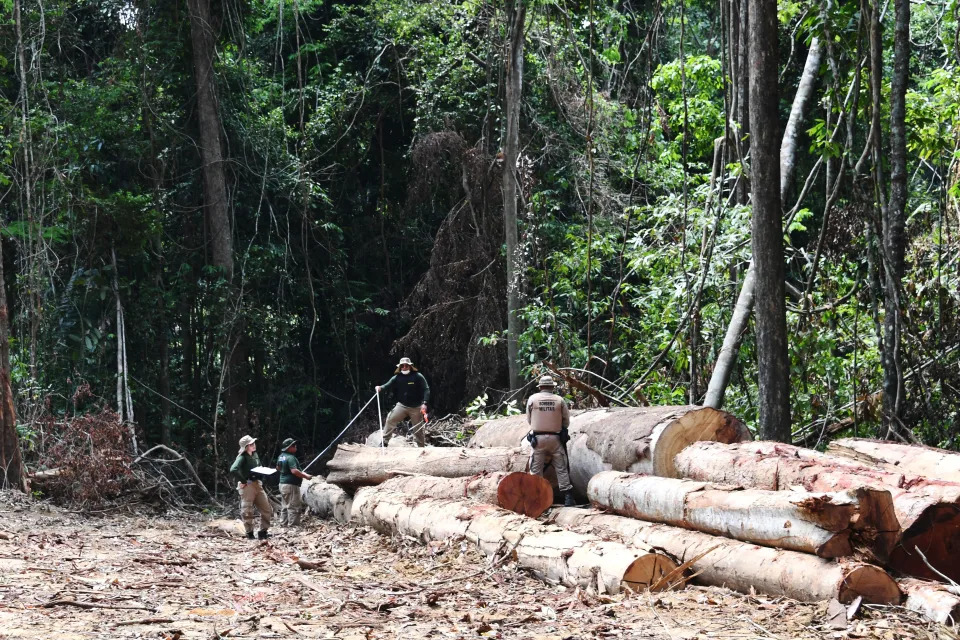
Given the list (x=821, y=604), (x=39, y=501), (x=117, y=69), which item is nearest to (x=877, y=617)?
(x=821, y=604)

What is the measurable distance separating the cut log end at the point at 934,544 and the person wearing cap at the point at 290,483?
10.1 m

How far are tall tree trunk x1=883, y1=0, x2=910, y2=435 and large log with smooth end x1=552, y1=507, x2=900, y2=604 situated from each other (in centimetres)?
352

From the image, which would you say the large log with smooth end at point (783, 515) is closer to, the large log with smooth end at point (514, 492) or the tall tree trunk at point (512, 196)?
the large log with smooth end at point (514, 492)

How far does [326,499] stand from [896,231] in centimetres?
934

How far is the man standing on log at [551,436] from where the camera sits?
36.1 ft

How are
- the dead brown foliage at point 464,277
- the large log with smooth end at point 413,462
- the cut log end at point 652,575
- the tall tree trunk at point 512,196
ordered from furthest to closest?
the dead brown foliage at point 464,277 < the tall tree trunk at point 512,196 < the large log with smooth end at point 413,462 < the cut log end at point 652,575

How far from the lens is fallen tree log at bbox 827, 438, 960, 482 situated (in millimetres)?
8375

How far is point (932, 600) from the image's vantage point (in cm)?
607

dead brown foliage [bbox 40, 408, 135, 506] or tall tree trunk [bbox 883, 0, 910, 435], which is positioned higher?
tall tree trunk [bbox 883, 0, 910, 435]

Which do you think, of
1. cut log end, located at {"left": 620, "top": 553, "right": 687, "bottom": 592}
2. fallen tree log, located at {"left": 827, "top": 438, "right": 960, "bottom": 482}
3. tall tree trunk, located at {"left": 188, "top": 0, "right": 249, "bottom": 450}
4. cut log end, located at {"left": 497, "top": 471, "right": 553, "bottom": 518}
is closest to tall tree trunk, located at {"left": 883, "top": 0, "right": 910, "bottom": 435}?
fallen tree log, located at {"left": 827, "top": 438, "right": 960, "bottom": 482}

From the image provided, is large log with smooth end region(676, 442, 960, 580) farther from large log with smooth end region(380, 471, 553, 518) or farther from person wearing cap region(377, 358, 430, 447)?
person wearing cap region(377, 358, 430, 447)

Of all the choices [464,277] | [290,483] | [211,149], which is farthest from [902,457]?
[211,149]

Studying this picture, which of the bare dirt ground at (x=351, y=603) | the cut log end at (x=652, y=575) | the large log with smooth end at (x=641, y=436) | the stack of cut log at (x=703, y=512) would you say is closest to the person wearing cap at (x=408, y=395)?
the stack of cut log at (x=703, y=512)

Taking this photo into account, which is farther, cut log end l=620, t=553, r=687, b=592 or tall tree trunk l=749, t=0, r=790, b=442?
tall tree trunk l=749, t=0, r=790, b=442
